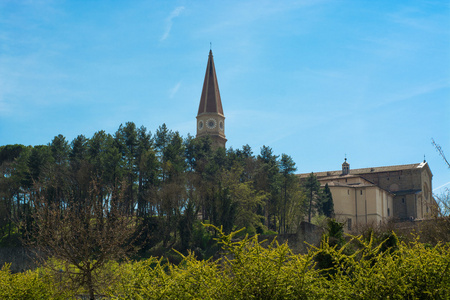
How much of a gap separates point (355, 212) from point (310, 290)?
6071 centimetres

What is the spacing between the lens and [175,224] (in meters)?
43.8

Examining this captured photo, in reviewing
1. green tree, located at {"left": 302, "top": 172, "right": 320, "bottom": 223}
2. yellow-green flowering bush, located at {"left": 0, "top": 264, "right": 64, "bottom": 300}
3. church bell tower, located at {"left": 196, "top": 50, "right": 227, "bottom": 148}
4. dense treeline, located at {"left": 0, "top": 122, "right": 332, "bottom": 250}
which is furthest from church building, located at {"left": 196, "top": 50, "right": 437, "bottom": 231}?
yellow-green flowering bush, located at {"left": 0, "top": 264, "right": 64, "bottom": 300}

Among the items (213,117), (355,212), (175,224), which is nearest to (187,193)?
(175,224)

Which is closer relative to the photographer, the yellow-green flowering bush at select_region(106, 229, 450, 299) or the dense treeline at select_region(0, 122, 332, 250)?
the yellow-green flowering bush at select_region(106, 229, 450, 299)

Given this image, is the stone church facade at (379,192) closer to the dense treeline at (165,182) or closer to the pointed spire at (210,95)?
the dense treeline at (165,182)

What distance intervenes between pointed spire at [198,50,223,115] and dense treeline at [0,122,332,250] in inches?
838

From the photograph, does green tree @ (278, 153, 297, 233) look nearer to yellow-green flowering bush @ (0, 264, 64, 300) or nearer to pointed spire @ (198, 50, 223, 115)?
pointed spire @ (198, 50, 223, 115)

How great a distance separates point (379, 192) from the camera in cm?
6719

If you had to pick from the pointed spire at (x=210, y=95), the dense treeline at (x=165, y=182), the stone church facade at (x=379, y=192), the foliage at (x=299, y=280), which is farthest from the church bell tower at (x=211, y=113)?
the foliage at (x=299, y=280)

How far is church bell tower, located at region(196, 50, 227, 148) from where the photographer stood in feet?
264

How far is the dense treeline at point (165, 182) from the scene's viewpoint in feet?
145

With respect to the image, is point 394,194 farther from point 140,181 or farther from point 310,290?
point 310,290

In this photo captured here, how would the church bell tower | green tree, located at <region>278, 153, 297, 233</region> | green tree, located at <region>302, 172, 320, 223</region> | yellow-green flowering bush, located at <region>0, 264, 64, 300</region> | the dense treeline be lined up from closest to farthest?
yellow-green flowering bush, located at <region>0, 264, 64, 300</region> < the dense treeline < green tree, located at <region>278, 153, 297, 233</region> < green tree, located at <region>302, 172, 320, 223</region> < the church bell tower

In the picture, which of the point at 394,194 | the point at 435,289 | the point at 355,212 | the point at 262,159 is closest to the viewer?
the point at 435,289
